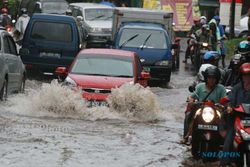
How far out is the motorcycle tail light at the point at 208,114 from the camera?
11305mm

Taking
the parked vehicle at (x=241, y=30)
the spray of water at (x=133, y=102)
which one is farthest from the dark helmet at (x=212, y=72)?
the parked vehicle at (x=241, y=30)

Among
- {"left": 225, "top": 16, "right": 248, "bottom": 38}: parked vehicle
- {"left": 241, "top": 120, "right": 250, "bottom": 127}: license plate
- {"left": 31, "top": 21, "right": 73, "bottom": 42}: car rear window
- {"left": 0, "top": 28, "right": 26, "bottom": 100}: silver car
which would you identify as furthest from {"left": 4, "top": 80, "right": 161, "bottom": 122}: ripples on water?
{"left": 225, "top": 16, "right": 248, "bottom": 38}: parked vehicle

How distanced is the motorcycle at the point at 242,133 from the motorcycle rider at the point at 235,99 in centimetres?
9

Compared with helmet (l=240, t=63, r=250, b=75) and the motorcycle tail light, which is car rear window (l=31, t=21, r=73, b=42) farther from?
helmet (l=240, t=63, r=250, b=75)

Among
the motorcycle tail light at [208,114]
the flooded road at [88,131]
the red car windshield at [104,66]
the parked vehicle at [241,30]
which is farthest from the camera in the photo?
the parked vehicle at [241,30]

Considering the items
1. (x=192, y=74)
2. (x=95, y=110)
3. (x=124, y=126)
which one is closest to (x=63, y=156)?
(x=124, y=126)

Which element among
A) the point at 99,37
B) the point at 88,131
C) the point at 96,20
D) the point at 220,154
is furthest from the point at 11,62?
the point at 96,20

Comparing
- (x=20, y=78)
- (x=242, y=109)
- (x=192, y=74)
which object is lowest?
(x=192, y=74)

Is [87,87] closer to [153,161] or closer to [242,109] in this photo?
[153,161]

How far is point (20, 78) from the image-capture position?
20109 mm

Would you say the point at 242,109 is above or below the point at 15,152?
above

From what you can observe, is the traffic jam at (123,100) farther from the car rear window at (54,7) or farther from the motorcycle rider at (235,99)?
the car rear window at (54,7)

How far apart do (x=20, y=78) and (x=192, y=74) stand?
10.5 m

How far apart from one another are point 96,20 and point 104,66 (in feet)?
65.0
